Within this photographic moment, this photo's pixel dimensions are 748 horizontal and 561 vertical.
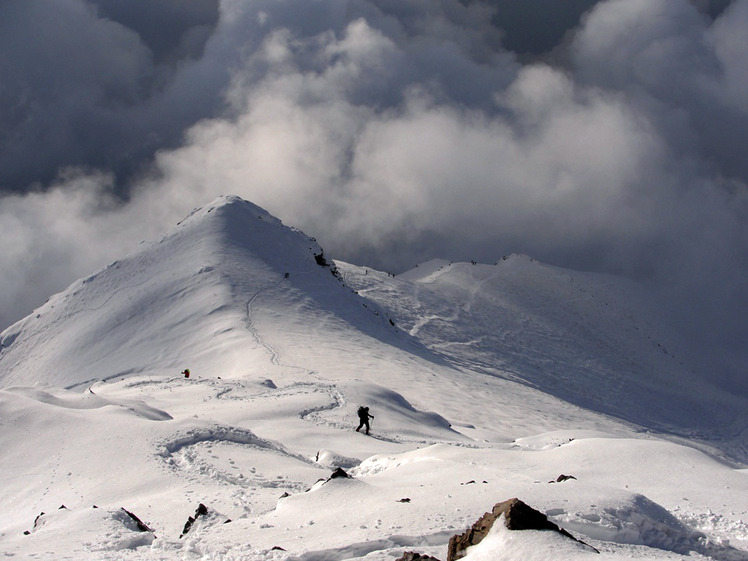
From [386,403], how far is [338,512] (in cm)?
1737

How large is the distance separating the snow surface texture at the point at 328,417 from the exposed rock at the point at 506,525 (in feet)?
0.78

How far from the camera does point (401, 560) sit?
7.89 metres

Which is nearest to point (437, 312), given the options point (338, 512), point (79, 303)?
point (79, 303)

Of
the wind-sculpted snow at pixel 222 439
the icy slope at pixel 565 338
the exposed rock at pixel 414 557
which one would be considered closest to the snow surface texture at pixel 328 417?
the wind-sculpted snow at pixel 222 439

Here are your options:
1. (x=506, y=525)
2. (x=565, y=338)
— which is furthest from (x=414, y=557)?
(x=565, y=338)

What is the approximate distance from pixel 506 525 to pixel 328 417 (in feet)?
53.2

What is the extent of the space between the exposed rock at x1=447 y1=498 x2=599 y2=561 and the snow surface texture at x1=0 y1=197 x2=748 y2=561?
24 cm

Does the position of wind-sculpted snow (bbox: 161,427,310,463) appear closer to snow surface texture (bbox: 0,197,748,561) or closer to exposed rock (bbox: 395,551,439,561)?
snow surface texture (bbox: 0,197,748,561)

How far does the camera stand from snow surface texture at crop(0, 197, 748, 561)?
9750 millimetres

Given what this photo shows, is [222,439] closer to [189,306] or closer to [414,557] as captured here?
[414,557]

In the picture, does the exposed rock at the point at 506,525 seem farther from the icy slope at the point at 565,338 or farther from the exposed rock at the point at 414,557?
the icy slope at the point at 565,338

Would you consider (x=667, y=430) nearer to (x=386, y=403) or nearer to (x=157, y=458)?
(x=386, y=403)

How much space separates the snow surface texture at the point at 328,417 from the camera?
9.75 metres

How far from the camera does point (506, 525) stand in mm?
7914
